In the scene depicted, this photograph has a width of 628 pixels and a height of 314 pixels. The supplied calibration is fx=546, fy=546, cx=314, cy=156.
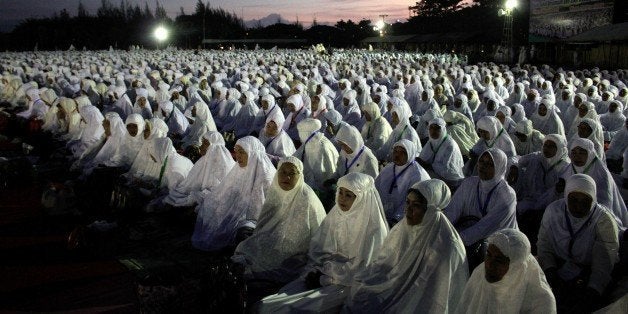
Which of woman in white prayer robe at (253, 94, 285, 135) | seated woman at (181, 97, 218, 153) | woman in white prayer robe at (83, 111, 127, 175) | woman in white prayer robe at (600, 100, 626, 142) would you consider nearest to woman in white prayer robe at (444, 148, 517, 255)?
woman in white prayer robe at (83, 111, 127, 175)

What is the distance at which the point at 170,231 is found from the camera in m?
5.42

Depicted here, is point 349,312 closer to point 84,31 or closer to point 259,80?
point 259,80

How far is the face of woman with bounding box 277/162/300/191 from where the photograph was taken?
4.12m

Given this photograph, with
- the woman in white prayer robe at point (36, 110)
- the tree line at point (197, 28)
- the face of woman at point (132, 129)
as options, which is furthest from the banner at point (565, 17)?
the face of woman at point (132, 129)

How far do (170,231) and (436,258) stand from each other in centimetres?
314

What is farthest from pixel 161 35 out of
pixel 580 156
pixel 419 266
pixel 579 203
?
pixel 419 266

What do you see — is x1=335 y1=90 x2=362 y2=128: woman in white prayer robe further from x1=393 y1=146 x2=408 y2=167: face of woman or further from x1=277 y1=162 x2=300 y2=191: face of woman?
x1=277 y1=162 x2=300 y2=191: face of woman

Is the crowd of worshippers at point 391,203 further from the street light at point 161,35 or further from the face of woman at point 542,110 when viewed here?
the street light at point 161,35

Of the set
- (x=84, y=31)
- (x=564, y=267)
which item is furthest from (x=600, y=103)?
(x=84, y=31)

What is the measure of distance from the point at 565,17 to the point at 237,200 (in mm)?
26627

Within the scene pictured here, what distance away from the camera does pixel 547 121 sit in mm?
9195

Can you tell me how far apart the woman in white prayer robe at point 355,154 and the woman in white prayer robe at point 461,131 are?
7.54ft

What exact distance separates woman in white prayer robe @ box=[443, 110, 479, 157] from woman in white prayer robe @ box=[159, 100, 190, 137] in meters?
4.59

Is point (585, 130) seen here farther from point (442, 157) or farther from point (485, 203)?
point (485, 203)
